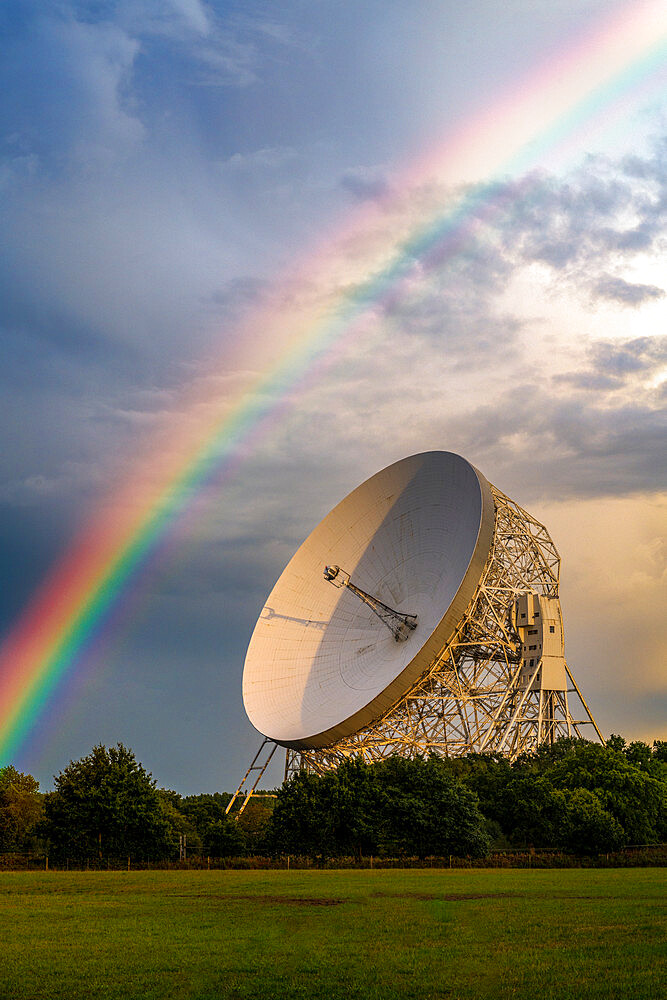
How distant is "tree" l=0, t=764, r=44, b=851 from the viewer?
7200 centimetres

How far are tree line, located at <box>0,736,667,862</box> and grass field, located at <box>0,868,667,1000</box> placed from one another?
16.4 m

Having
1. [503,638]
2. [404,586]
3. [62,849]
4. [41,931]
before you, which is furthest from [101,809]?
[41,931]

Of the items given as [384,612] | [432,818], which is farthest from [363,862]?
[384,612]

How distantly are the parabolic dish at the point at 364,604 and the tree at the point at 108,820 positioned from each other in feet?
24.9

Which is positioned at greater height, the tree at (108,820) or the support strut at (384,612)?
the support strut at (384,612)

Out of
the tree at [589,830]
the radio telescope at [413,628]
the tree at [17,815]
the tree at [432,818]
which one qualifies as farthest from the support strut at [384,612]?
the tree at [17,815]

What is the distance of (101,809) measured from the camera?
53.8m

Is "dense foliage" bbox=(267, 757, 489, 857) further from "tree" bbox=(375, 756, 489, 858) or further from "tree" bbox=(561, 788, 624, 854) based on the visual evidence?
"tree" bbox=(561, 788, 624, 854)

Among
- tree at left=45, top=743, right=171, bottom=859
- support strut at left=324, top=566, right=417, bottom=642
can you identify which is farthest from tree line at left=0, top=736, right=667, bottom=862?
support strut at left=324, top=566, right=417, bottom=642

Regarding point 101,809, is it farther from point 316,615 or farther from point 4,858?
point 316,615

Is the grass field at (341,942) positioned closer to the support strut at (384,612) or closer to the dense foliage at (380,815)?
the dense foliage at (380,815)

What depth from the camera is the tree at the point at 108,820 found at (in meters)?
53.5

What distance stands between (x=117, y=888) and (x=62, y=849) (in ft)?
61.2

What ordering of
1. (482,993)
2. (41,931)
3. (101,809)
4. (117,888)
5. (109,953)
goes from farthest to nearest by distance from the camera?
(101,809) → (117,888) → (41,931) → (109,953) → (482,993)
